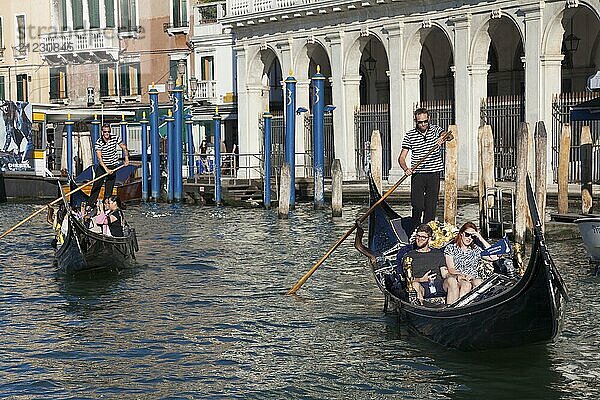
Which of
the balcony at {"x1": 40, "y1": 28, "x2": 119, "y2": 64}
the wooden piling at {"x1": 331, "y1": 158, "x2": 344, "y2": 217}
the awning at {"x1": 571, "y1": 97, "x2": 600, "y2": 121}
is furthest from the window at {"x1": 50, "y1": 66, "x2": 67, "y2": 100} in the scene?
the awning at {"x1": 571, "y1": 97, "x2": 600, "y2": 121}

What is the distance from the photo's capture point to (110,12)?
102ft

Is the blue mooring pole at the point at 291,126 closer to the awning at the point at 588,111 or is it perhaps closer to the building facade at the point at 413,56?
the building facade at the point at 413,56

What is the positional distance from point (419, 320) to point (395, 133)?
13.0m

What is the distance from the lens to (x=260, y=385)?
310 inches

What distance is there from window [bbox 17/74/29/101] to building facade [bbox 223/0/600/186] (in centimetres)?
786

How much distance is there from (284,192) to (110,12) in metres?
14.7

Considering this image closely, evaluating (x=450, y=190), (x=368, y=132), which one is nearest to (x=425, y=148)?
(x=450, y=190)

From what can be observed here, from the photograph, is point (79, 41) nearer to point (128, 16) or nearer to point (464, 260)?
point (128, 16)

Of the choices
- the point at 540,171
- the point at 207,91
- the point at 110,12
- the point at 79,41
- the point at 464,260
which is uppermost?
the point at 110,12

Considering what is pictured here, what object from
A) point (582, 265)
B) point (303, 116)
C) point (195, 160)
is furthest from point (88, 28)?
point (582, 265)

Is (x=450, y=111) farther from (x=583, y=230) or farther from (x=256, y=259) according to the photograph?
(x=583, y=230)

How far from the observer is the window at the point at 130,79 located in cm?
3114

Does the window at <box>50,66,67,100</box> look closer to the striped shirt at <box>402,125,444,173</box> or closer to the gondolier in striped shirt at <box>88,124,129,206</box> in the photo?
the gondolier in striped shirt at <box>88,124,129,206</box>

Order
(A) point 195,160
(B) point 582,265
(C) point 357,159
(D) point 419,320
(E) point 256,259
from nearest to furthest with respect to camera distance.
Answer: (D) point 419,320 → (B) point 582,265 → (E) point 256,259 → (C) point 357,159 → (A) point 195,160
